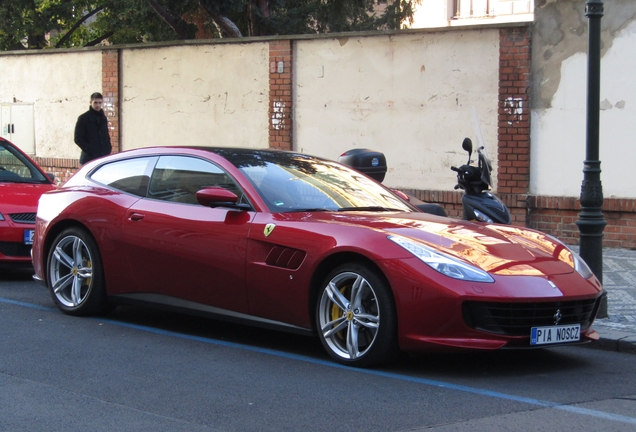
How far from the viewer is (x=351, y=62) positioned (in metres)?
14.8

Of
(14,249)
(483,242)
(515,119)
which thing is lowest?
(14,249)

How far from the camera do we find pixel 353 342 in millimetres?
6035

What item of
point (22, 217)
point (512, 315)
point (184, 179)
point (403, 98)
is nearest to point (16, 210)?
point (22, 217)

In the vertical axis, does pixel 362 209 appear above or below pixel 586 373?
above

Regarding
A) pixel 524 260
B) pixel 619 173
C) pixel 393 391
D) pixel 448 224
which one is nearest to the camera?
pixel 393 391

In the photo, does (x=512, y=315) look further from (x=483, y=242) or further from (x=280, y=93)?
(x=280, y=93)

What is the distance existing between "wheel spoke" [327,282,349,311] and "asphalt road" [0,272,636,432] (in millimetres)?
415

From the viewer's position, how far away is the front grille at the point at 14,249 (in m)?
9.70

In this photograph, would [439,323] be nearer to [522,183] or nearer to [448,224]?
[448,224]

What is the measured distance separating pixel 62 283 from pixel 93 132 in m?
6.55

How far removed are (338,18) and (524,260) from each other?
68.5ft

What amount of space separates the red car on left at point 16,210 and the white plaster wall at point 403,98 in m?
5.25

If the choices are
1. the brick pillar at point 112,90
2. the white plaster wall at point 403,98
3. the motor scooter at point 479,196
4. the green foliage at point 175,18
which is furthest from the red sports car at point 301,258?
the green foliage at point 175,18

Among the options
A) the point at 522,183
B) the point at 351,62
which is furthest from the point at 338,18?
the point at 522,183
